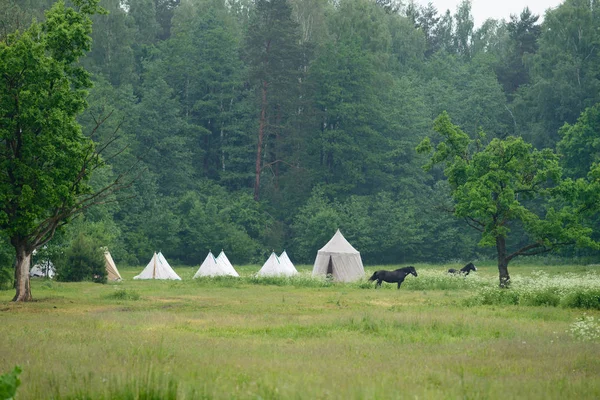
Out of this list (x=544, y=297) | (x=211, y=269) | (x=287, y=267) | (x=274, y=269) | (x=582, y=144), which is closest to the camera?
(x=544, y=297)

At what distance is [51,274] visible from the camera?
5116 centimetres

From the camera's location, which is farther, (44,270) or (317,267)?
(317,267)

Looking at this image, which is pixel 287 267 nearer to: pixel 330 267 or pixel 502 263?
pixel 330 267

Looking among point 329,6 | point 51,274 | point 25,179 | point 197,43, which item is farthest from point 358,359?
point 329,6

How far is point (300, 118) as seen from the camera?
83438 millimetres

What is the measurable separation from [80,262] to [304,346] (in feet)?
97.0

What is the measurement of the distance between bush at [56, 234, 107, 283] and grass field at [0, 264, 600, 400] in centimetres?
1196

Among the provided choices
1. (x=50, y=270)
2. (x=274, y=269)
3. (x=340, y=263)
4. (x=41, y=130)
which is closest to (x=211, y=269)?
(x=274, y=269)

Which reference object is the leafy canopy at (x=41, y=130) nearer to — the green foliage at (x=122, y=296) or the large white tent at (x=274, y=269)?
Result: the green foliage at (x=122, y=296)

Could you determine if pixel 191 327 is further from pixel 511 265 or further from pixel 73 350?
pixel 511 265

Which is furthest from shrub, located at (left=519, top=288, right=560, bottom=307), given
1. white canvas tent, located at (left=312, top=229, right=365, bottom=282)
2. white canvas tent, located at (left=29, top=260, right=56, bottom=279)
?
white canvas tent, located at (left=29, top=260, right=56, bottom=279)

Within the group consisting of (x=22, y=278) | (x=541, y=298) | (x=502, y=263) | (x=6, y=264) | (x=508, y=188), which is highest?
(x=508, y=188)

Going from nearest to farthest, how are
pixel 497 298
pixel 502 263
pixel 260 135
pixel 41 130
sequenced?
pixel 41 130, pixel 497 298, pixel 502 263, pixel 260 135

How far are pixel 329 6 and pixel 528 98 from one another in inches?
1059
